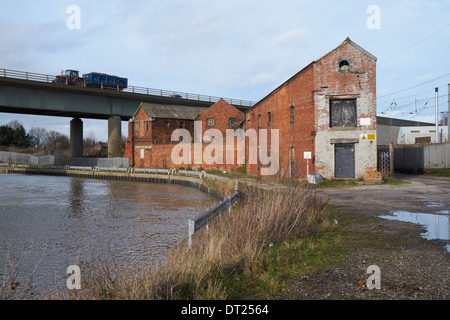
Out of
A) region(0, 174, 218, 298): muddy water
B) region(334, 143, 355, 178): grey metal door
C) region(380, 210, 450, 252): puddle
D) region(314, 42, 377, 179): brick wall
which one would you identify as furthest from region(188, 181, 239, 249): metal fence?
region(334, 143, 355, 178): grey metal door

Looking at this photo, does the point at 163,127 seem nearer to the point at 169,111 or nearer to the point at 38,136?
the point at 169,111

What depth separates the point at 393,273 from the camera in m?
5.54

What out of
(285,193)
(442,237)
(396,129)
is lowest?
(442,237)

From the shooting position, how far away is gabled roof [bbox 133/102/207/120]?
158 ft

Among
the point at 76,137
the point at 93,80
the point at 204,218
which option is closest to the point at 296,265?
the point at 204,218

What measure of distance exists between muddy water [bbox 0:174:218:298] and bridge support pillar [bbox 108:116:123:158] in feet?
88.6

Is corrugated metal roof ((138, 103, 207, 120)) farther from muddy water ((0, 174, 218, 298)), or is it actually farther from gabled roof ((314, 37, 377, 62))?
gabled roof ((314, 37, 377, 62))

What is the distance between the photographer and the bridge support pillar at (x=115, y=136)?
49.3 m

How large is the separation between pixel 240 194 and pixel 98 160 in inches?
1568

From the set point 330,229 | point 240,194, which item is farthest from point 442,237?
point 240,194

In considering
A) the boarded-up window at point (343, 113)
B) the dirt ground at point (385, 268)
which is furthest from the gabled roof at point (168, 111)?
the dirt ground at point (385, 268)

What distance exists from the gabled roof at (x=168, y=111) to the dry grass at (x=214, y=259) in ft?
130

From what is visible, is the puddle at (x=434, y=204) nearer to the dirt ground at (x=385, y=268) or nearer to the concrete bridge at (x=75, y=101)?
the dirt ground at (x=385, y=268)
